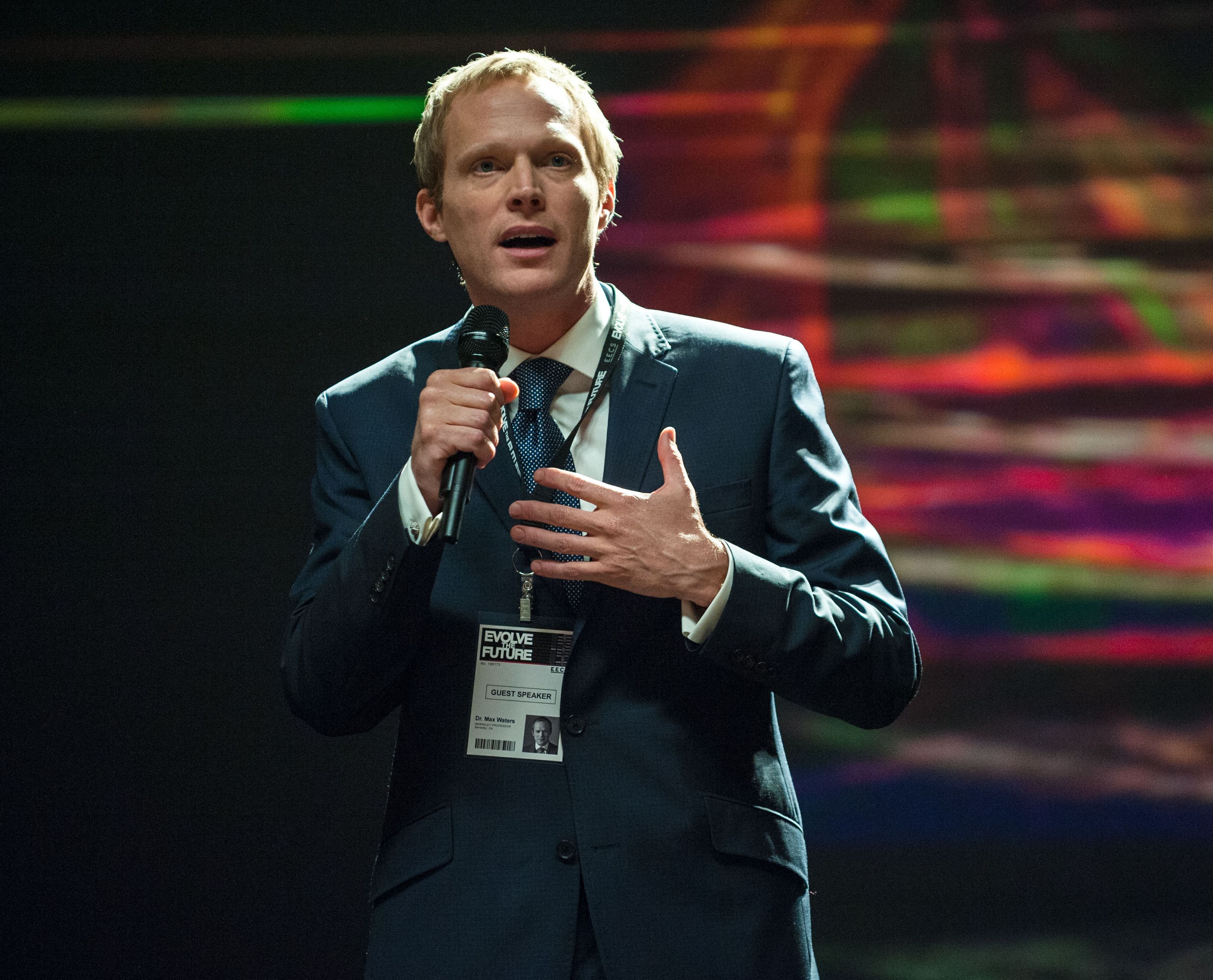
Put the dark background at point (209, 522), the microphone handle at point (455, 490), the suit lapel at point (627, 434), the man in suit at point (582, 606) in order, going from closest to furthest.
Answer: the microphone handle at point (455, 490) → the man in suit at point (582, 606) → the suit lapel at point (627, 434) → the dark background at point (209, 522)

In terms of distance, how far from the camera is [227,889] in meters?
2.86

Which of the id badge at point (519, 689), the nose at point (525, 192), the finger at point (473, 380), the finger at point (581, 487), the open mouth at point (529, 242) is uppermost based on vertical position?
the nose at point (525, 192)

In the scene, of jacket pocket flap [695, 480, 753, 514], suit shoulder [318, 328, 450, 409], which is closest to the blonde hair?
suit shoulder [318, 328, 450, 409]

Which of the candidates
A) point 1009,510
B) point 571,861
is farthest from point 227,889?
point 1009,510

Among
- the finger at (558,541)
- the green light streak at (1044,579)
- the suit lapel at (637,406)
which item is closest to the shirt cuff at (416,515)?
the finger at (558,541)

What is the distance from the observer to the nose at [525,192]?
1583 millimetres

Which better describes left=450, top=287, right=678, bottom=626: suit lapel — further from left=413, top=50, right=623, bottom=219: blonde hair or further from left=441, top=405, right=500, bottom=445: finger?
left=413, top=50, right=623, bottom=219: blonde hair

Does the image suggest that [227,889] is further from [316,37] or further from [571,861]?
[316,37]

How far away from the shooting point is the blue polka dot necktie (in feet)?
4.98

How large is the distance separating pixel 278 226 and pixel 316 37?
1.62ft

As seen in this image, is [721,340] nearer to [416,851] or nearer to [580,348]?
[580,348]

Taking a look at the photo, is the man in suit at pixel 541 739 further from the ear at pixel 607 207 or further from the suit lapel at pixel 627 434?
the ear at pixel 607 207

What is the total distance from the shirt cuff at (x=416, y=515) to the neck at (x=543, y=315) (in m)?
0.34

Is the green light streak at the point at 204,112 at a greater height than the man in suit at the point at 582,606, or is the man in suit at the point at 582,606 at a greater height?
the green light streak at the point at 204,112
